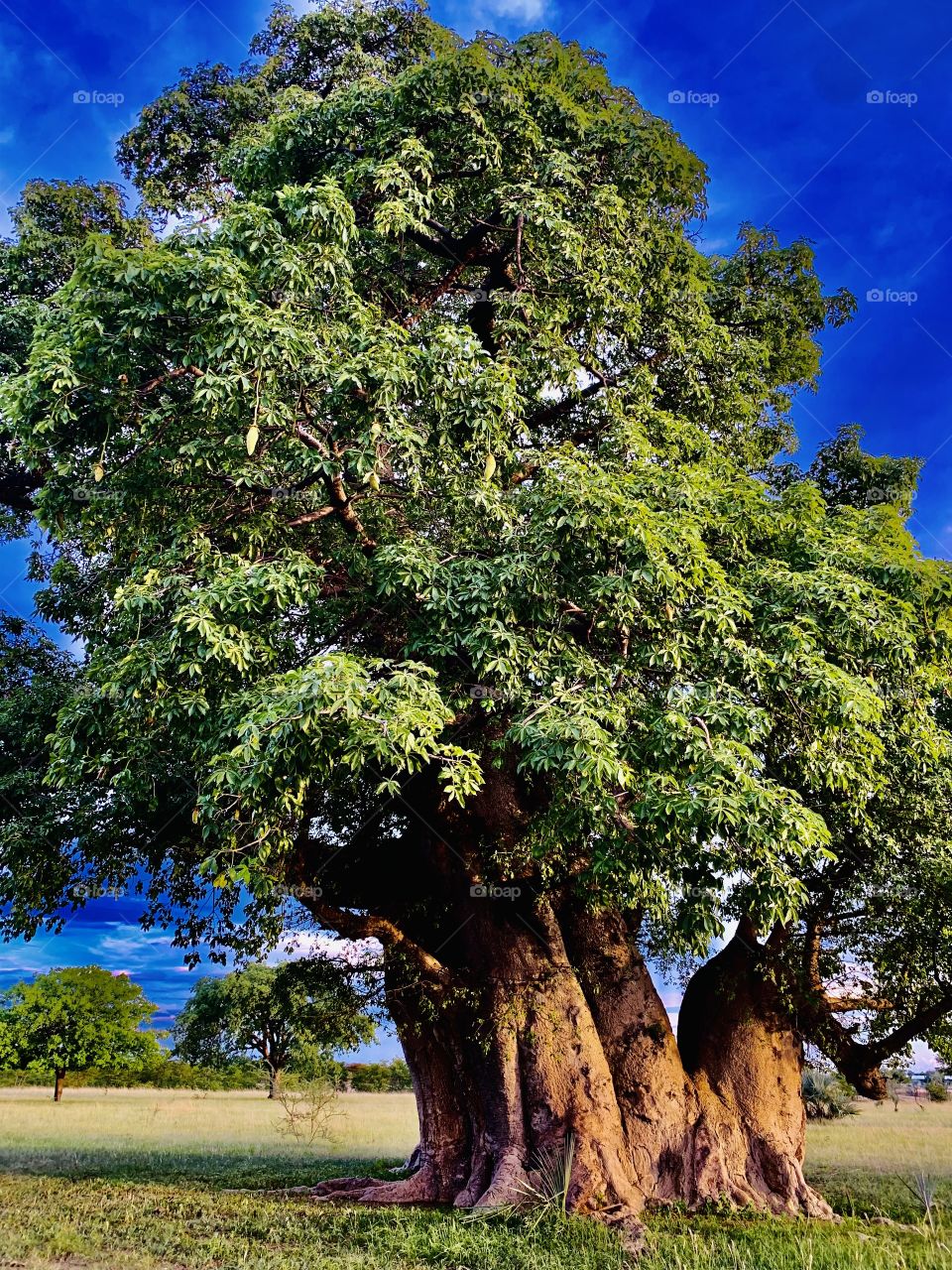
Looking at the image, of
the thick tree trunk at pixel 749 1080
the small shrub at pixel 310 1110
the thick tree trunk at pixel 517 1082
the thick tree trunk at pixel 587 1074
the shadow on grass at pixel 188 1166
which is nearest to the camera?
the thick tree trunk at pixel 517 1082

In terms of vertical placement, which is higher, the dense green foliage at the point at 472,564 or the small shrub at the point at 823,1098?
the dense green foliage at the point at 472,564

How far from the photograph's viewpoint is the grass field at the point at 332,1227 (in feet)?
25.9

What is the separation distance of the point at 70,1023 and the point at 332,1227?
28.0m

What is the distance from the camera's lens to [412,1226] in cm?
923

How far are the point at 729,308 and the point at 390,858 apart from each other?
1027cm

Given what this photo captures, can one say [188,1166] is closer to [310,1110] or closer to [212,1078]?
[310,1110]

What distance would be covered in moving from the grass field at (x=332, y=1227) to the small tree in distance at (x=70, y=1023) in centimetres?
1217

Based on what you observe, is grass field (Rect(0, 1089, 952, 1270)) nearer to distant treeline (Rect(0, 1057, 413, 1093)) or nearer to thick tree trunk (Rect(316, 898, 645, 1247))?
thick tree trunk (Rect(316, 898, 645, 1247))

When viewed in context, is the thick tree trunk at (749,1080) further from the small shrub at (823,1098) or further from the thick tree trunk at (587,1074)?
the small shrub at (823,1098)

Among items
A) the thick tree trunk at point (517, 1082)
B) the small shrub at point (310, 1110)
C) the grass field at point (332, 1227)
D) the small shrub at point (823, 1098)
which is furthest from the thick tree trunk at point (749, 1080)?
the small shrub at point (310, 1110)

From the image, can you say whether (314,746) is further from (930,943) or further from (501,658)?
(930,943)

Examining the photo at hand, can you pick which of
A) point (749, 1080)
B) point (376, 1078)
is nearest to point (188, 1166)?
point (749, 1080)

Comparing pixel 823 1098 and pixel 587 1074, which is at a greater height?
pixel 587 1074

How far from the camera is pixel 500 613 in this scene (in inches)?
335
